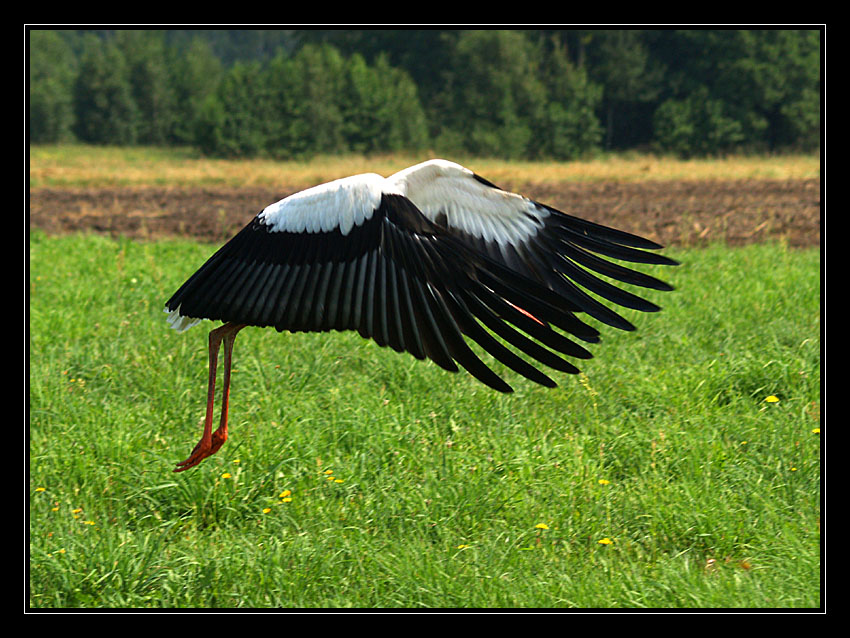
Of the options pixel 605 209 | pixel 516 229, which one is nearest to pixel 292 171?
pixel 605 209

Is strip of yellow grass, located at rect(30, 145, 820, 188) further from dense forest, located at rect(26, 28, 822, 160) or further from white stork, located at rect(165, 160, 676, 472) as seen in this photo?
white stork, located at rect(165, 160, 676, 472)

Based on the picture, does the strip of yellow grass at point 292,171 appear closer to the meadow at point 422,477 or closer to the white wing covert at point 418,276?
the meadow at point 422,477

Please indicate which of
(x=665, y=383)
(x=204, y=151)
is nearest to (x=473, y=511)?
(x=665, y=383)

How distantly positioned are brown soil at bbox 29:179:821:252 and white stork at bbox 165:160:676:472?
808 cm

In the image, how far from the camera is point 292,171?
2989 cm

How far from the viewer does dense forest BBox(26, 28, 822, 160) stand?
4053 cm

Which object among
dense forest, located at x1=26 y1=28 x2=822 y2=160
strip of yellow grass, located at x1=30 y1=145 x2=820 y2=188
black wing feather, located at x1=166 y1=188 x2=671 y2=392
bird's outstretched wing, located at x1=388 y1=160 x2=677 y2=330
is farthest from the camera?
dense forest, located at x1=26 y1=28 x2=822 y2=160

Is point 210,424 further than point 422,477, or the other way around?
point 422,477

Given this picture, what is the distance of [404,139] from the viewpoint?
42281 mm

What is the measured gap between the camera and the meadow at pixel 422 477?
364cm

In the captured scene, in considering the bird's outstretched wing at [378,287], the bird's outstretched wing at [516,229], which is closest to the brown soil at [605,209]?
the bird's outstretched wing at [516,229]

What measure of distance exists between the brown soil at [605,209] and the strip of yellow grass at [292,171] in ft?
7.64

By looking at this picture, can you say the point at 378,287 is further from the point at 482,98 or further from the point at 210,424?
the point at 482,98

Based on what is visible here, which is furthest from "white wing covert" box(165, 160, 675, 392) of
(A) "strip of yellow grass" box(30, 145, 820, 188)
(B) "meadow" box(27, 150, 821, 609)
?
(A) "strip of yellow grass" box(30, 145, 820, 188)
